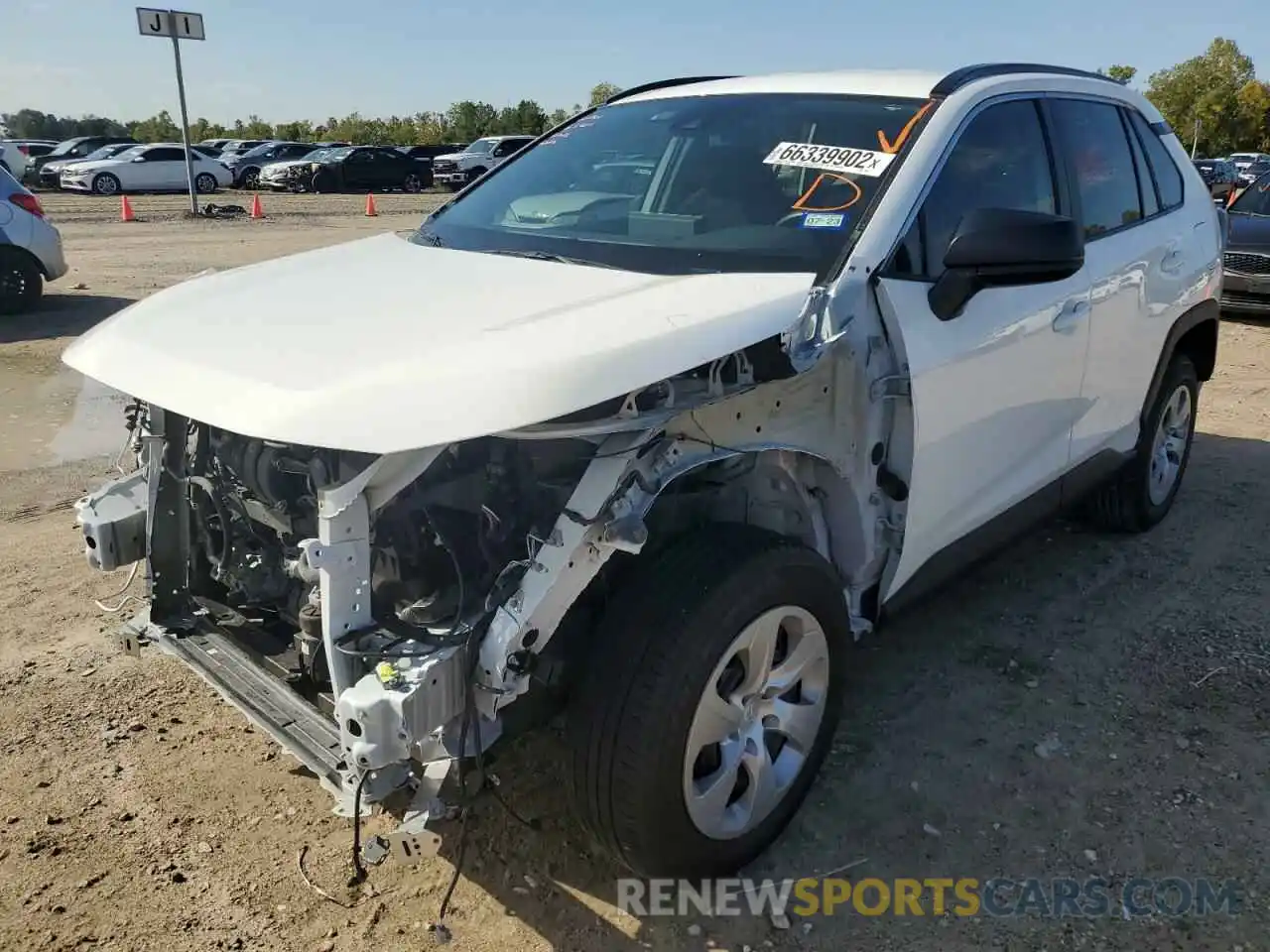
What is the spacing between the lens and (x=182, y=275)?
13.1 metres

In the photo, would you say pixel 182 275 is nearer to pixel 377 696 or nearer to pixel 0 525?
pixel 0 525

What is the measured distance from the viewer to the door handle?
11.4ft

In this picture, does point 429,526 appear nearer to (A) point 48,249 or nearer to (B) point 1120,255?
(B) point 1120,255

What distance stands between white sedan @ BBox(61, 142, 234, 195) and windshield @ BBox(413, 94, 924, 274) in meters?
28.2

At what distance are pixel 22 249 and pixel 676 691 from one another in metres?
10.4

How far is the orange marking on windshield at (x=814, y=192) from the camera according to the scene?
2934mm

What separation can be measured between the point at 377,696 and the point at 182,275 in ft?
41.2

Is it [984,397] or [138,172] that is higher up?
[984,397]

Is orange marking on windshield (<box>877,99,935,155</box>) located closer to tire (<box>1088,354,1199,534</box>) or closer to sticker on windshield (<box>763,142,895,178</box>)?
sticker on windshield (<box>763,142,895,178</box>)

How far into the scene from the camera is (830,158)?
3.09 metres

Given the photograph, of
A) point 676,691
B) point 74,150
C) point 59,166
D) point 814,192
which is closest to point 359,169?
point 59,166

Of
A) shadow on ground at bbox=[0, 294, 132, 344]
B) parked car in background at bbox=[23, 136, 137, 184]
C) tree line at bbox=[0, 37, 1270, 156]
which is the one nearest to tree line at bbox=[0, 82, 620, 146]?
tree line at bbox=[0, 37, 1270, 156]

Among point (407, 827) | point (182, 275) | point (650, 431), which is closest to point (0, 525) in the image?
point (407, 827)

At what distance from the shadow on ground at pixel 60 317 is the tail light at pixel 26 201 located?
96 centimetres
